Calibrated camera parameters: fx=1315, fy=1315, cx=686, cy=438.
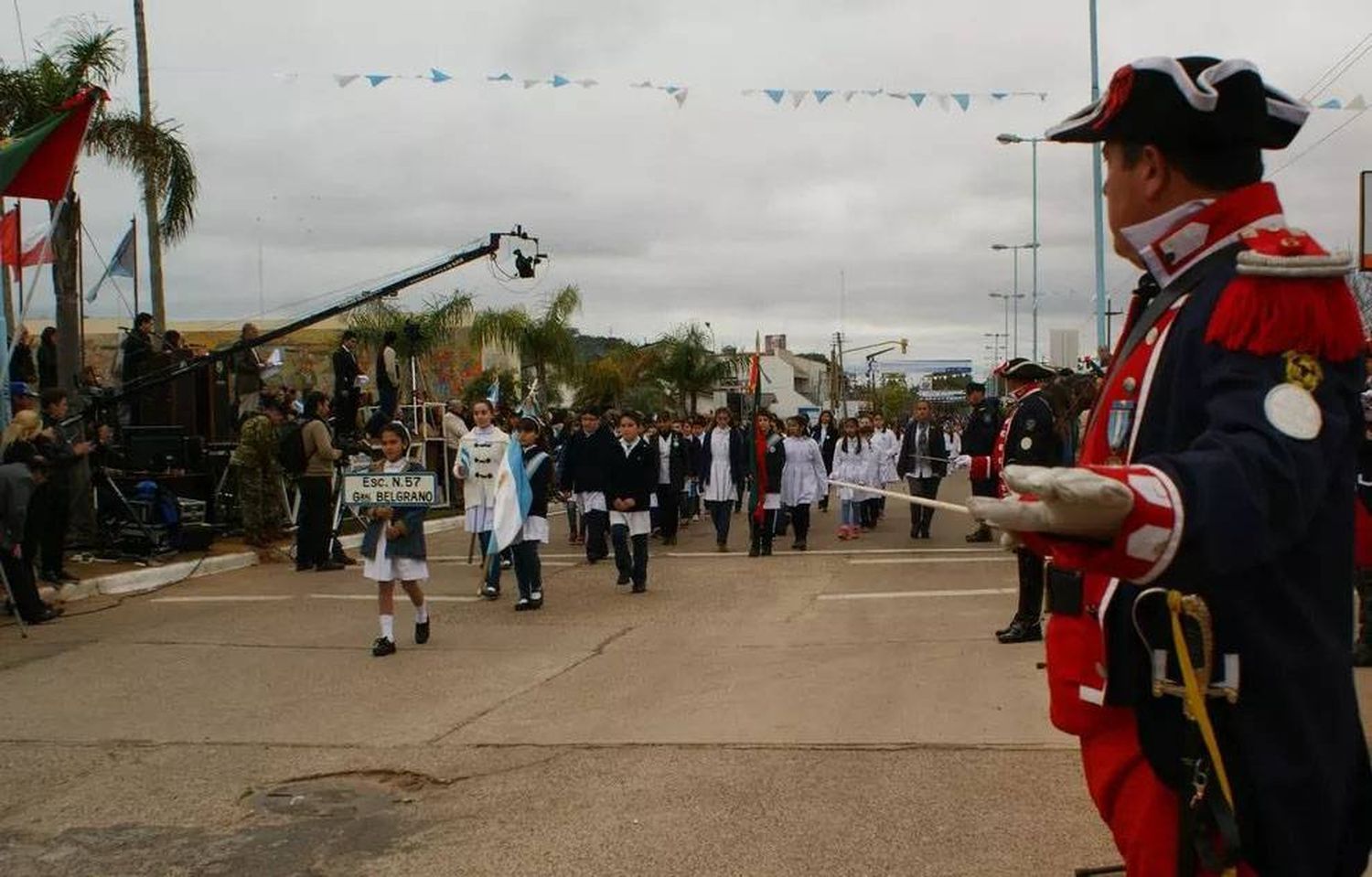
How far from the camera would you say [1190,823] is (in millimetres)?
2043

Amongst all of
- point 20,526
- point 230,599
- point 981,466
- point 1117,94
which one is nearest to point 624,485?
Result: point 230,599

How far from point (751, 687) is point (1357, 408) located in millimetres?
6150

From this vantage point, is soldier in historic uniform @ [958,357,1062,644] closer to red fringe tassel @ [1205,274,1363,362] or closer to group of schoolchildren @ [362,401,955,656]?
group of schoolchildren @ [362,401,955,656]

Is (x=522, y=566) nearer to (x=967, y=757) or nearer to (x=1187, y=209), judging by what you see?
(x=967, y=757)

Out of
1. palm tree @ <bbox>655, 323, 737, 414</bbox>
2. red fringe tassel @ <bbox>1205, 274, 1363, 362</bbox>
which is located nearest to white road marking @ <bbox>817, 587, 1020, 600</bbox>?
red fringe tassel @ <bbox>1205, 274, 1363, 362</bbox>

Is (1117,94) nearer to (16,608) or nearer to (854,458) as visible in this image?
(16,608)

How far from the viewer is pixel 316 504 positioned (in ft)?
50.5

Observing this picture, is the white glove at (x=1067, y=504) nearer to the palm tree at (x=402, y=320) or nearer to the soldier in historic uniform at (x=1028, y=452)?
the soldier in historic uniform at (x=1028, y=452)

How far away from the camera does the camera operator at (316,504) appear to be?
15.3 m

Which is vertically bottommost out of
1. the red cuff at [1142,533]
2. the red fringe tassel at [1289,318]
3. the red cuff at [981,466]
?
the red cuff at [981,466]

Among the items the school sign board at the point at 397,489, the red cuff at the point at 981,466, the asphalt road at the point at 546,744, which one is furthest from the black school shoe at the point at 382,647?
the red cuff at the point at 981,466

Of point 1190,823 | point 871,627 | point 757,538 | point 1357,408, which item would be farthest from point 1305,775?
point 757,538

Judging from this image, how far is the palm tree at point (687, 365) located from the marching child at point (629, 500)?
38506 millimetres

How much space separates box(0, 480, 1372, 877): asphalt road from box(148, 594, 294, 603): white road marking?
0.78 metres
